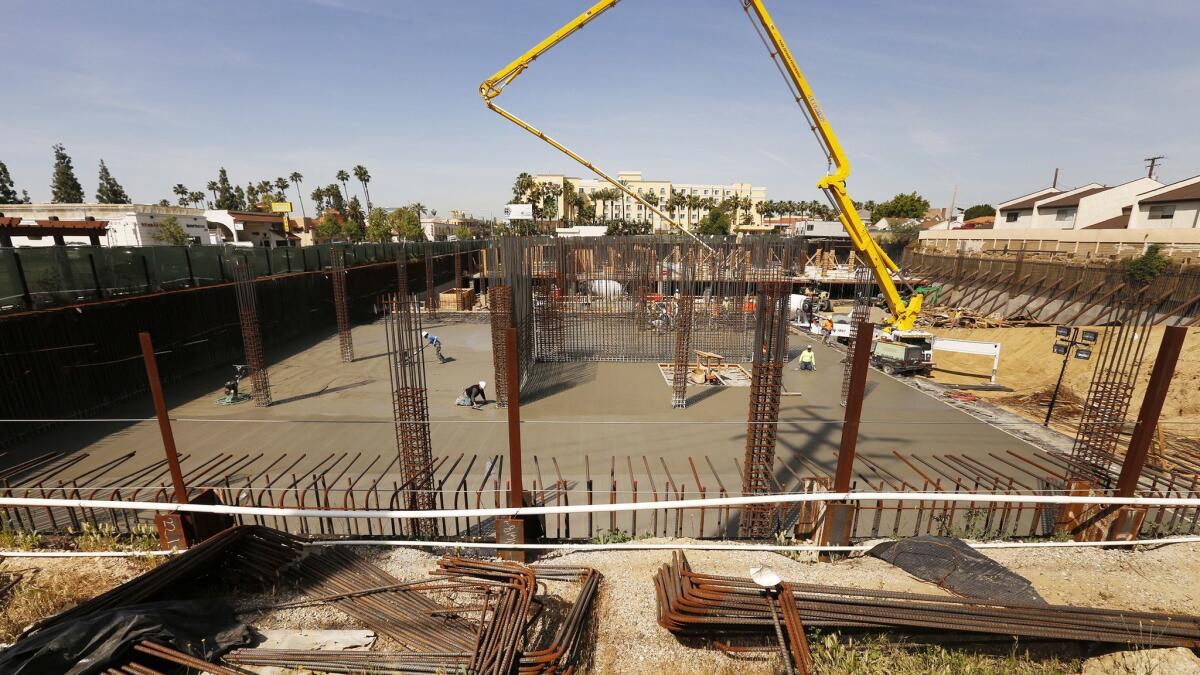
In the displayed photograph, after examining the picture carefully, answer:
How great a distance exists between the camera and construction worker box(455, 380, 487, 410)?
44.3 ft

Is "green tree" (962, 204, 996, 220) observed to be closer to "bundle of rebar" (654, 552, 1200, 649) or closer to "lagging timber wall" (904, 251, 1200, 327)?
"lagging timber wall" (904, 251, 1200, 327)

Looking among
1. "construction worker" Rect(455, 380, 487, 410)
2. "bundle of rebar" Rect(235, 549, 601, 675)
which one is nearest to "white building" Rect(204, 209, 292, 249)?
"construction worker" Rect(455, 380, 487, 410)

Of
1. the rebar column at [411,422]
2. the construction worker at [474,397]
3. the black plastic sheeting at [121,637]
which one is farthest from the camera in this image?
the construction worker at [474,397]

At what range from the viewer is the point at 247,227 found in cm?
5591

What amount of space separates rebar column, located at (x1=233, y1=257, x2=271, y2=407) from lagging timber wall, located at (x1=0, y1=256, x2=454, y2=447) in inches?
123

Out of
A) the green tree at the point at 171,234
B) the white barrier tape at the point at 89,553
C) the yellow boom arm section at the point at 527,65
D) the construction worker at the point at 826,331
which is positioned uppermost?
the yellow boom arm section at the point at 527,65

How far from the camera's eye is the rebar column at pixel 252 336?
44.4 ft

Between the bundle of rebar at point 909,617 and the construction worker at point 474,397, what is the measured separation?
1042 cm

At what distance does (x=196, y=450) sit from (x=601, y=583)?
10.9m

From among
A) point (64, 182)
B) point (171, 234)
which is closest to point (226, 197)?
point (64, 182)

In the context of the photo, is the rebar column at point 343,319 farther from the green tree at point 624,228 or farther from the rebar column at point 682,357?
the green tree at point 624,228

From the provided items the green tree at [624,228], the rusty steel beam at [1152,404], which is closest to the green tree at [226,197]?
the green tree at [624,228]

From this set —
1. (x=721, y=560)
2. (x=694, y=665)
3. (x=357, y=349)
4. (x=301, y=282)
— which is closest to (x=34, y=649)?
(x=694, y=665)

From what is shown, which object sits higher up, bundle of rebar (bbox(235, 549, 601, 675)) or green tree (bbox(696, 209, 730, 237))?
green tree (bbox(696, 209, 730, 237))
